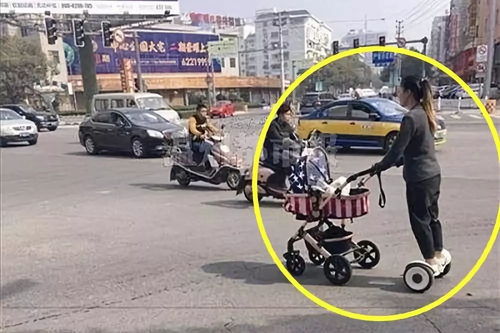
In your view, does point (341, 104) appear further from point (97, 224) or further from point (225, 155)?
point (225, 155)

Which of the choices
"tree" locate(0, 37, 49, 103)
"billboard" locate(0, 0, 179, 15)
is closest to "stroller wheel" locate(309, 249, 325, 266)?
"billboard" locate(0, 0, 179, 15)

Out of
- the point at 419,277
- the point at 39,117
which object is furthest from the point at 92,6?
the point at 419,277

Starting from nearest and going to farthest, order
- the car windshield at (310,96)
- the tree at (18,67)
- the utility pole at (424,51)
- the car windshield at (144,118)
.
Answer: the utility pole at (424,51)
the car windshield at (310,96)
the car windshield at (144,118)
the tree at (18,67)

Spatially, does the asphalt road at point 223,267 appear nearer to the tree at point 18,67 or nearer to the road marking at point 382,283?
the road marking at point 382,283

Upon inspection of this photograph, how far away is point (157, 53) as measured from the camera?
53.6 metres

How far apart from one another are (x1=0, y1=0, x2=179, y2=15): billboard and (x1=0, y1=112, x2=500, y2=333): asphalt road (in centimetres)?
3162

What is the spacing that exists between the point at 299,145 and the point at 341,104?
25.7 inches

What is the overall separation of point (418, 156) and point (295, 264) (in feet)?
5.18

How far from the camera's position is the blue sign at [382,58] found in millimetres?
1936

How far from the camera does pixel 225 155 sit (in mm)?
8078

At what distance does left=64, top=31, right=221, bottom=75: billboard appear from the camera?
1999 inches

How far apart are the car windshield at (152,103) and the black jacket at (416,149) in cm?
1672

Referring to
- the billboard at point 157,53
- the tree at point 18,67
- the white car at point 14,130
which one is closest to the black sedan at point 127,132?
the white car at point 14,130

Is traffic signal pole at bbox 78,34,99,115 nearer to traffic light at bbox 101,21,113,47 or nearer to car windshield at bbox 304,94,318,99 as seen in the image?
traffic light at bbox 101,21,113,47
